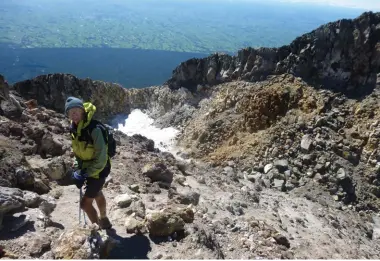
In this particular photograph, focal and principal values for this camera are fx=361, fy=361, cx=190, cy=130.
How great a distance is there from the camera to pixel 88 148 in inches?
228

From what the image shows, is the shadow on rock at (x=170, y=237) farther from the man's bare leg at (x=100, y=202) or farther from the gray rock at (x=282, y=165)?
the gray rock at (x=282, y=165)

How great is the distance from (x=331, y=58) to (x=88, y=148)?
16.5m

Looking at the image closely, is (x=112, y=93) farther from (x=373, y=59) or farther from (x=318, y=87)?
(x=373, y=59)

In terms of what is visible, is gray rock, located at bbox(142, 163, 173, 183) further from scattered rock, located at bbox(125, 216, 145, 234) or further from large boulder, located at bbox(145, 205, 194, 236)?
large boulder, located at bbox(145, 205, 194, 236)

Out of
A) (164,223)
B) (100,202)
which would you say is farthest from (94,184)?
(164,223)

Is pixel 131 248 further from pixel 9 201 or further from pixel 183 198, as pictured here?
pixel 183 198

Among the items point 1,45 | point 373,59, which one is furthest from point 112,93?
point 1,45

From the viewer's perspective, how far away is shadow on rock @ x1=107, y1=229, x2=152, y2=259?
18.7ft

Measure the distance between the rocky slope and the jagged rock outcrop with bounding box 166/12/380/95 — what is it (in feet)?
0.20

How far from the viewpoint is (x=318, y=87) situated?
18422 millimetres

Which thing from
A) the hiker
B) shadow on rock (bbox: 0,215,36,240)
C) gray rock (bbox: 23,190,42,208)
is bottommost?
gray rock (bbox: 23,190,42,208)

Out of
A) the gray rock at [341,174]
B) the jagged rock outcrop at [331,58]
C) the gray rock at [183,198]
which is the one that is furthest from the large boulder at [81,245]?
the jagged rock outcrop at [331,58]

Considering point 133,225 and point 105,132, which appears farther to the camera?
point 133,225

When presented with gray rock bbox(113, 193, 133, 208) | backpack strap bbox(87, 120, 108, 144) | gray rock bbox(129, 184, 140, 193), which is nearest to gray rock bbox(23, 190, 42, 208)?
gray rock bbox(113, 193, 133, 208)
